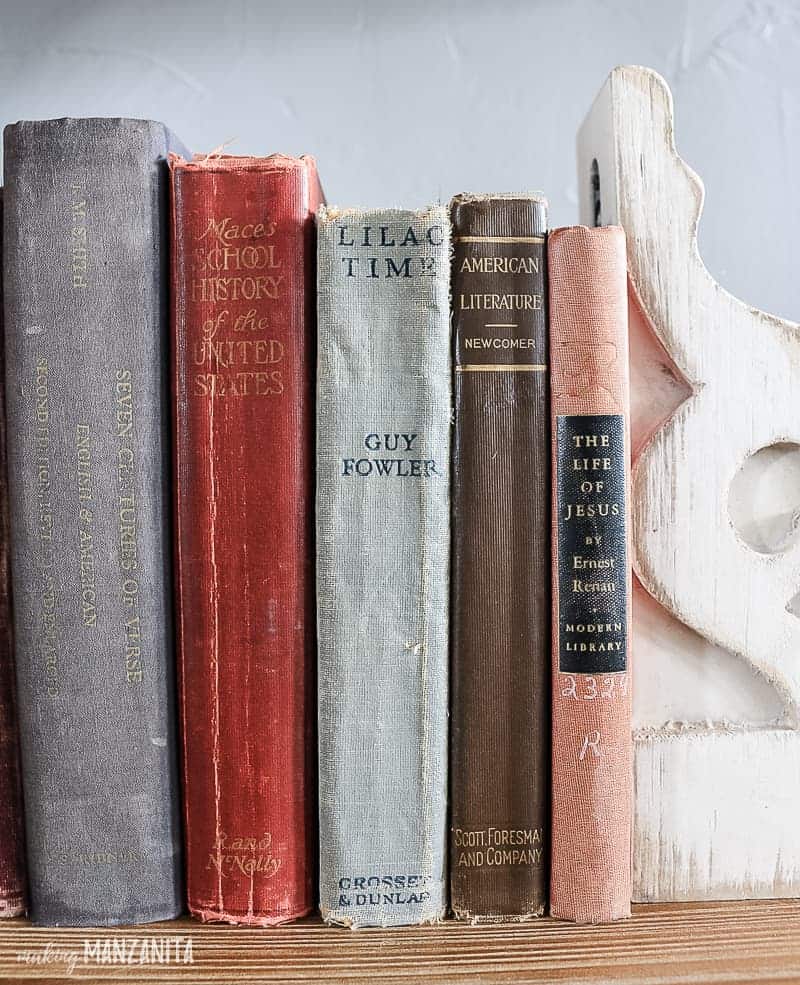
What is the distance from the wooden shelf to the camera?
1.34 feet

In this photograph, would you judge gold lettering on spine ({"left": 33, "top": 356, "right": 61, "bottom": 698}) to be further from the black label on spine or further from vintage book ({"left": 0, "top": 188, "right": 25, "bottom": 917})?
the black label on spine

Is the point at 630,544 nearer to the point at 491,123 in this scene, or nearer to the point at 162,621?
the point at 162,621

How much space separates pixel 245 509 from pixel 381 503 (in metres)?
0.06

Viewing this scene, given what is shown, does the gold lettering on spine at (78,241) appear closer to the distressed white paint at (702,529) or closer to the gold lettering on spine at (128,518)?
the gold lettering on spine at (128,518)

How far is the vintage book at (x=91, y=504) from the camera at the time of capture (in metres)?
0.43

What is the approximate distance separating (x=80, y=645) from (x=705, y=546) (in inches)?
12.3

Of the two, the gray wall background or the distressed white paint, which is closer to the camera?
the distressed white paint

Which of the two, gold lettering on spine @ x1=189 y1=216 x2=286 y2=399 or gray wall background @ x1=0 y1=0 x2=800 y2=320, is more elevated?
gray wall background @ x1=0 y1=0 x2=800 y2=320

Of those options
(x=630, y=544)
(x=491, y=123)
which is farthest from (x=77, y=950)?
(x=491, y=123)

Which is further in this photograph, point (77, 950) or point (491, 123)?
point (491, 123)

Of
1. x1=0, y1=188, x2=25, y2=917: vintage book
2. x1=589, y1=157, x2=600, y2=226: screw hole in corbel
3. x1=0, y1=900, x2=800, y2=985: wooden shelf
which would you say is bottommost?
x1=0, y1=900, x2=800, y2=985: wooden shelf

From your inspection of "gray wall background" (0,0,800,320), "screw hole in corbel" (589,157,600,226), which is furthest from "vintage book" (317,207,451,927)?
"gray wall background" (0,0,800,320)

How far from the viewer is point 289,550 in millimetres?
436

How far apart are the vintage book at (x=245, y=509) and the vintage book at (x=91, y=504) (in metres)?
0.01
